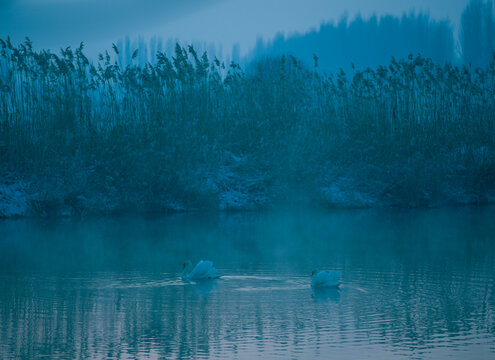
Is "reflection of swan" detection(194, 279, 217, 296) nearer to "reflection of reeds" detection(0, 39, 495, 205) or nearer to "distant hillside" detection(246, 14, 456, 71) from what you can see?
"reflection of reeds" detection(0, 39, 495, 205)

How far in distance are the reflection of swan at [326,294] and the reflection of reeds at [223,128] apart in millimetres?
15649

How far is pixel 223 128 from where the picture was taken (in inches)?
1133

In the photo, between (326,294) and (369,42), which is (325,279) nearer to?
(326,294)

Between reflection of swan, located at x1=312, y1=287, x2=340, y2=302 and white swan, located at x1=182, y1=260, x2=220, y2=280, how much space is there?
1.93 meters

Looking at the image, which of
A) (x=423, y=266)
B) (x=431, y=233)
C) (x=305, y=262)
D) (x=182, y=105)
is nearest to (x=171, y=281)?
(x=305, y=262)

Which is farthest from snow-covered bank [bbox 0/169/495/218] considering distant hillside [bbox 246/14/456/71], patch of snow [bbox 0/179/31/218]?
distant hillside [bbox 246/14/456/71]

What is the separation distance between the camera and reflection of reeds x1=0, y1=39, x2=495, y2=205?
25.9 metres

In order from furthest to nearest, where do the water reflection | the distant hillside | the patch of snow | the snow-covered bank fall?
the distant hillside → the snow-covered bank → the patch of snow → the water reflection

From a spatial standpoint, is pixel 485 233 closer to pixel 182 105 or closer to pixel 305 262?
pixel 305 262

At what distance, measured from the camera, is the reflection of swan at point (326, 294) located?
35.3 ft

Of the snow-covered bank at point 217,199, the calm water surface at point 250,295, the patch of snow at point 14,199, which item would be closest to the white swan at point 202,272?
the calm water surface at point 250,295

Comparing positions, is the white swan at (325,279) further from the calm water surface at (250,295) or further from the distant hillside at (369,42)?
the distant hillside at (369,42)

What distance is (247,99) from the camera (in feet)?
95.0

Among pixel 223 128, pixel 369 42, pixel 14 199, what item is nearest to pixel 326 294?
pixel 14 199
